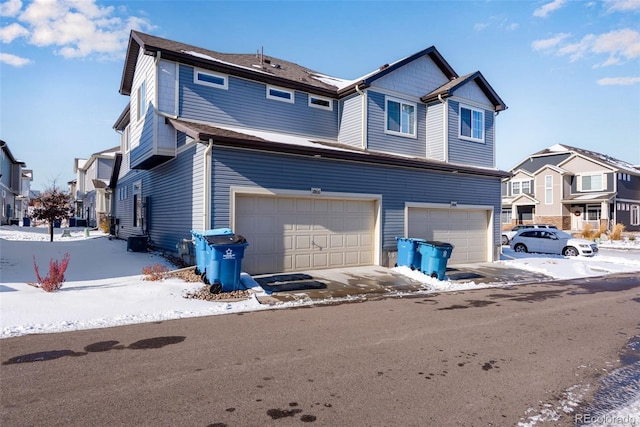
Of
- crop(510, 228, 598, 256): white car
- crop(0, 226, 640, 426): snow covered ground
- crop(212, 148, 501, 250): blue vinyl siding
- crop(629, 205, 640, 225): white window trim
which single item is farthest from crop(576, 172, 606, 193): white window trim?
crop(0, 226, 640, 426): snow covered ground

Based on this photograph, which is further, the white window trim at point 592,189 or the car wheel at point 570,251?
the white window trim at point 592,189

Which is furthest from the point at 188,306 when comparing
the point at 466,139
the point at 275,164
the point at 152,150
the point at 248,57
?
the point at 466,139

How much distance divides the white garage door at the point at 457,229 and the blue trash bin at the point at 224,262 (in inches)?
292

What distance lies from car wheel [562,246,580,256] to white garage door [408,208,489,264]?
594cm

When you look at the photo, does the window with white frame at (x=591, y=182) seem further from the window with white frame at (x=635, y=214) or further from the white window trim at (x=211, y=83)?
the white window trim at (x=211, y=83)

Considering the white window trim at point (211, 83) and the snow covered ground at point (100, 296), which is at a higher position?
the white window trim at point (211, 83)

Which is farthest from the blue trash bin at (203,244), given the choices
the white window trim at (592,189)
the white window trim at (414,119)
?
the white window trim at (592,189)

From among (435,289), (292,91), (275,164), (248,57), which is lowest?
(435,289)

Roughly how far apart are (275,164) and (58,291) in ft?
19.7

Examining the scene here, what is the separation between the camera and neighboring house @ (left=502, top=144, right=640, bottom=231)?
37375mm

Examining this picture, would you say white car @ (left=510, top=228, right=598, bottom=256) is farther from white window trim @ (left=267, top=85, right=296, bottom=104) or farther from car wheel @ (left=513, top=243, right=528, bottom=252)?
white window trim @ (left=267, top=85, right=296, bottom=104)

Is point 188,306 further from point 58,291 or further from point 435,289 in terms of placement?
point 435,289

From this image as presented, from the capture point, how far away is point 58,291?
812cm

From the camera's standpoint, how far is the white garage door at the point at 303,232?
11.1 m
